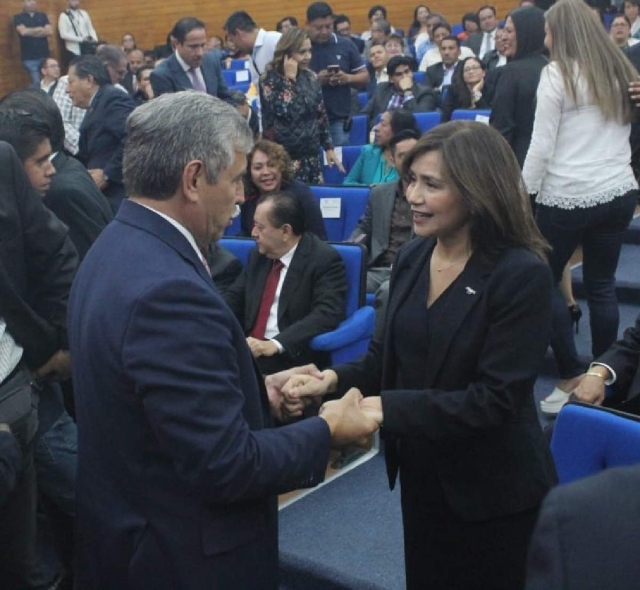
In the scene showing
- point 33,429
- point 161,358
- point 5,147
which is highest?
point 5,147

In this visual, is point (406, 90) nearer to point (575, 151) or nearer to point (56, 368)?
point (575, 151)

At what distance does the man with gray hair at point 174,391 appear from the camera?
1206 millimetres

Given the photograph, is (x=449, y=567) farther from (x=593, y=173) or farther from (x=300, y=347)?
(x=593, y=173)

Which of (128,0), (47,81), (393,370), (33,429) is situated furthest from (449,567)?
(128,0)

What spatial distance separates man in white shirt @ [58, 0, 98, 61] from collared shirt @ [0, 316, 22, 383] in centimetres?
1135

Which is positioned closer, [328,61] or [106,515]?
[106,515]

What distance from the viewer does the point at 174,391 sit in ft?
3.92

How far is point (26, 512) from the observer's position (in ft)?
7.00

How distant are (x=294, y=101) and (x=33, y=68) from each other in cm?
822

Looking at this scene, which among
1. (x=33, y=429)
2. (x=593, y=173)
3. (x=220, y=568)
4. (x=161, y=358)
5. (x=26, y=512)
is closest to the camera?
(x=161, y=358)

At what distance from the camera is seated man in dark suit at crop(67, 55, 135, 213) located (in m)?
4.45

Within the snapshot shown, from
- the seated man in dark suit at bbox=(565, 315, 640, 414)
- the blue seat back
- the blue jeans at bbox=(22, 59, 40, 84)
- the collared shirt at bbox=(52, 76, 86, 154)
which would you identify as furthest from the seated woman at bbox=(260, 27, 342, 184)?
the blue jeans at bbox=(22, 59, 40, 84)

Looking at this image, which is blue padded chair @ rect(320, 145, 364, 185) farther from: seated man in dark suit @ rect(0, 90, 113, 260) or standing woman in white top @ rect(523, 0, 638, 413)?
seated man in dark suit @ rect(0, 90, 113, 260)

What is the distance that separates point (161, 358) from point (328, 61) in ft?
18.8
